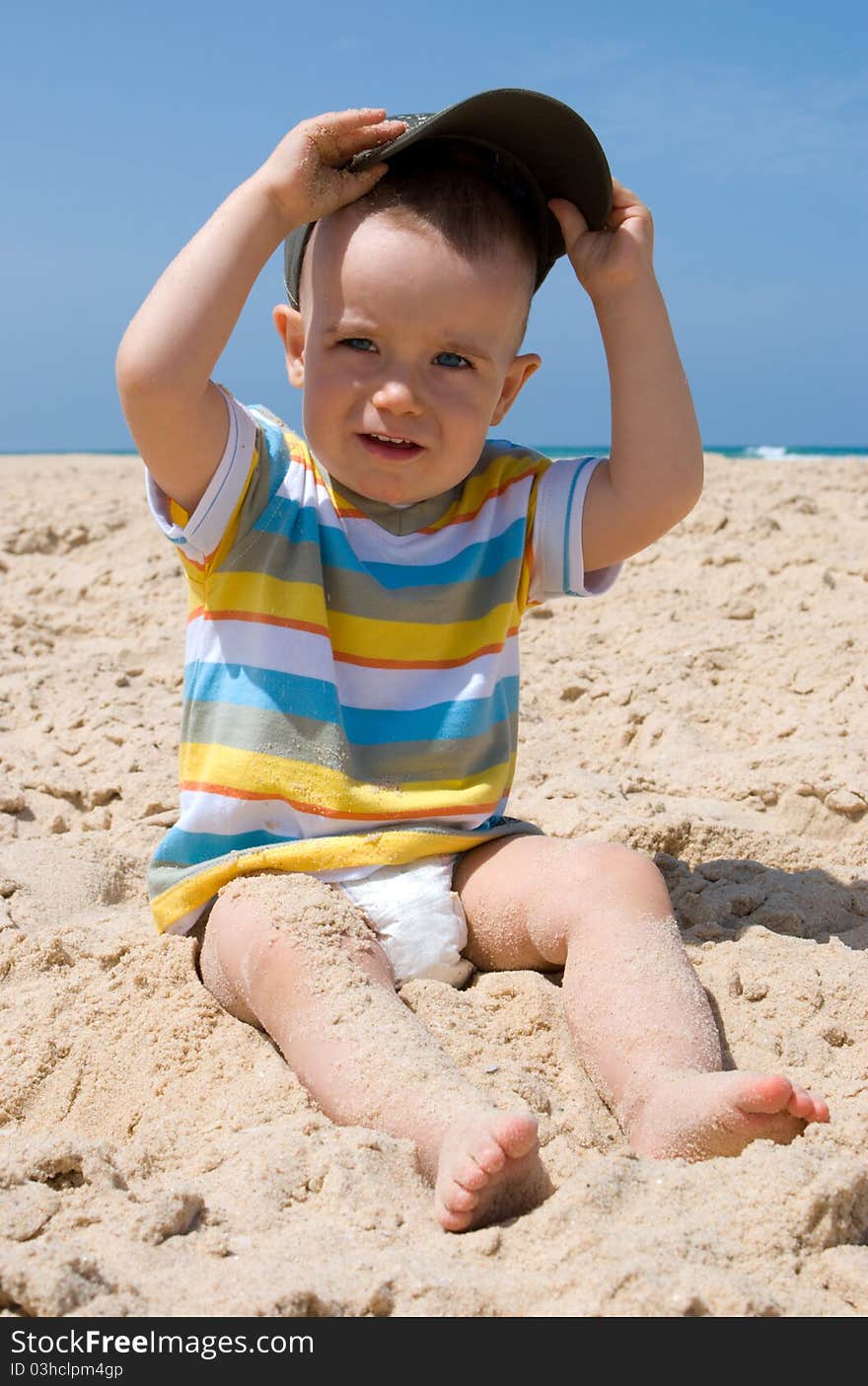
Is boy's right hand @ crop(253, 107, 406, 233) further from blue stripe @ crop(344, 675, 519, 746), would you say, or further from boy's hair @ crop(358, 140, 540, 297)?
blue stripe @ crop(344, 675, 519, 746)

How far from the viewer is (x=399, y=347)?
6.37 feet

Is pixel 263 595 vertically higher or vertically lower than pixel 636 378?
lower

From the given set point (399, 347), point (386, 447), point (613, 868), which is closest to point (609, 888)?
point (613, 868)

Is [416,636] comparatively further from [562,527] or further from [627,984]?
[627,984]

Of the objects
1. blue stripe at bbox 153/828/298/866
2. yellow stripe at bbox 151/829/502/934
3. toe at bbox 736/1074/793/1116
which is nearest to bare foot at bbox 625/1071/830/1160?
toe at bbox 736/1074/793/1116

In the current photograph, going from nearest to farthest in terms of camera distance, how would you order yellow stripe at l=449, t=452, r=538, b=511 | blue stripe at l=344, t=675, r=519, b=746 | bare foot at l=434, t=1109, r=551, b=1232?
bare foot at l=434, t=1109, r=551, b=1232, blue stripe at l=344, t=675, r=519, b=746, yellow stripe at l=449, t=452, r=538, b=511

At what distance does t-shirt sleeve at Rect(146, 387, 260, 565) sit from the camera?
1.99 meters

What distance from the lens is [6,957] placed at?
6.75 ft

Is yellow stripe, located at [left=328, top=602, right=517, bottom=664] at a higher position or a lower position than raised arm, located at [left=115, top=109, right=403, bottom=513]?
lower

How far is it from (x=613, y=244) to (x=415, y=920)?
1149mm

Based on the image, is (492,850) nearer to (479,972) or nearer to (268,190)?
(479,972)

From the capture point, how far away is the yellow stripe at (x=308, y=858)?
1978 millimetres

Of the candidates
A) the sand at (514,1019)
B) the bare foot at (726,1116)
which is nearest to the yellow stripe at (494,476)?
the sand at (514,1019)
